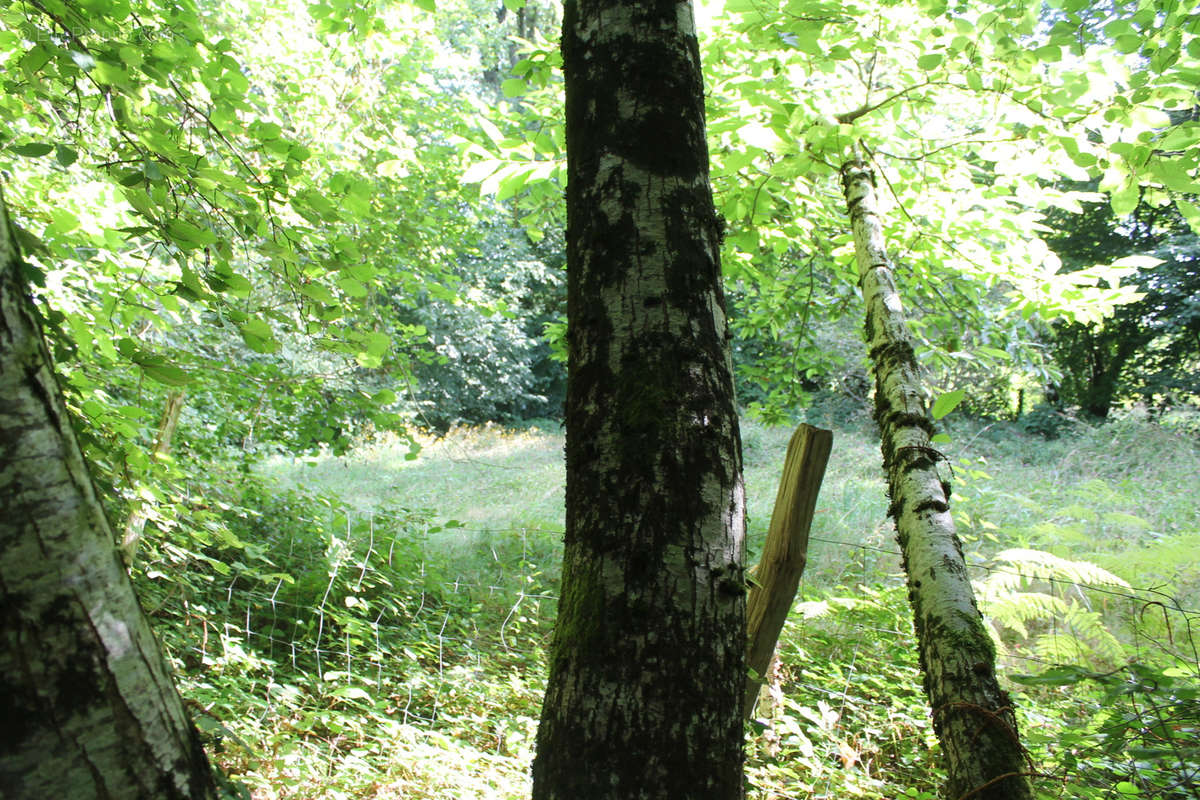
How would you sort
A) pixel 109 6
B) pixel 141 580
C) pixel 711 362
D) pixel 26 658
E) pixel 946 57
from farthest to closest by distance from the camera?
pixel 141 580
pixel 946 57
pixel 109 6
pixel 711 362
pixel 26 658

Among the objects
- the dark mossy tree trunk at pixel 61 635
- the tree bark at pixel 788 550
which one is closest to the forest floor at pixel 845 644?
the tree bark at pixel 788 550

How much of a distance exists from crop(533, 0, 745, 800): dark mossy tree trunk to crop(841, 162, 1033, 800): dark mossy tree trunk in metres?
1.13

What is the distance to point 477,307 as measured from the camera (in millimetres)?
4844

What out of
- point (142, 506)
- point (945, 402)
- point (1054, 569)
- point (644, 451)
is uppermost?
point (945, 402)

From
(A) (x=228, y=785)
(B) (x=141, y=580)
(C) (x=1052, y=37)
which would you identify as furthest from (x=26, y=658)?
(B) (x=141, y=580)

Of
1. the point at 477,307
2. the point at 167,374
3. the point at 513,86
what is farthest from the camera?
the point at 477,307

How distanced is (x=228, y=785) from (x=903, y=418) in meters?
2.21

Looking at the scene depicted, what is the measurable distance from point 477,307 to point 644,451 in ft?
13.3

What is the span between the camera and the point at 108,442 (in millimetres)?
2098

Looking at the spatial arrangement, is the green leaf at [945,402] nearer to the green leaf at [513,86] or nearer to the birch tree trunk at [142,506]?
the green leaf at [513,86]

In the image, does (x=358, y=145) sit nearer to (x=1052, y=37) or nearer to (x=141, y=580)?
(x=141, y=580)

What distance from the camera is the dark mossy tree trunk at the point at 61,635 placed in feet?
1.88

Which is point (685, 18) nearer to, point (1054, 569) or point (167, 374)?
point (167, 374)

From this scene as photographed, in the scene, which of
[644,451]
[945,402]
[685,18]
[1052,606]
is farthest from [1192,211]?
[1052,606]
